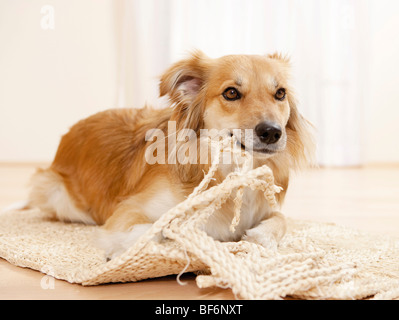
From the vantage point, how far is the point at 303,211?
271 cm

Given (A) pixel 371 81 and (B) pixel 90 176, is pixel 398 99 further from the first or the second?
(B) pixel 90 176

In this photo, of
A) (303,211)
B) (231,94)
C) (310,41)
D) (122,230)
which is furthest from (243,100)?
(310,41)

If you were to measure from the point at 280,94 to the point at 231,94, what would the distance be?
0.20 meters

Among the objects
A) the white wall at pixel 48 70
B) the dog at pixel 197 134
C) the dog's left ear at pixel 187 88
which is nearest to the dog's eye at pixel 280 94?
the dog at pixel 197 134

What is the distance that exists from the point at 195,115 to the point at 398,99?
4.72 metres

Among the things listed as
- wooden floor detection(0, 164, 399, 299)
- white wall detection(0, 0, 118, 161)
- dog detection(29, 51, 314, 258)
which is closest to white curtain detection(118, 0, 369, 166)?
wooden floor detection(0, 164, 399, 299)

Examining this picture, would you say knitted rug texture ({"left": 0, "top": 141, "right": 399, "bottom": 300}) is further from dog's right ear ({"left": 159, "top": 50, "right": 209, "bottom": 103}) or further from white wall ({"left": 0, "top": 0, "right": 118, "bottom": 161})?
white wall ({"left": 0, "top": 0, "right": 118, "bottom": 161})

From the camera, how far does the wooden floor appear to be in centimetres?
125

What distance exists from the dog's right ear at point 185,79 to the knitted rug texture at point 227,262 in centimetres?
60

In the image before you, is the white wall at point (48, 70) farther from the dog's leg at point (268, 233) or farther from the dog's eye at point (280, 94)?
the dog's leg at point (268, 233)

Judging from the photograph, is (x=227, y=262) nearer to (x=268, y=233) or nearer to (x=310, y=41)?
(x=268, y=233)

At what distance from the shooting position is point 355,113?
5500 mm
